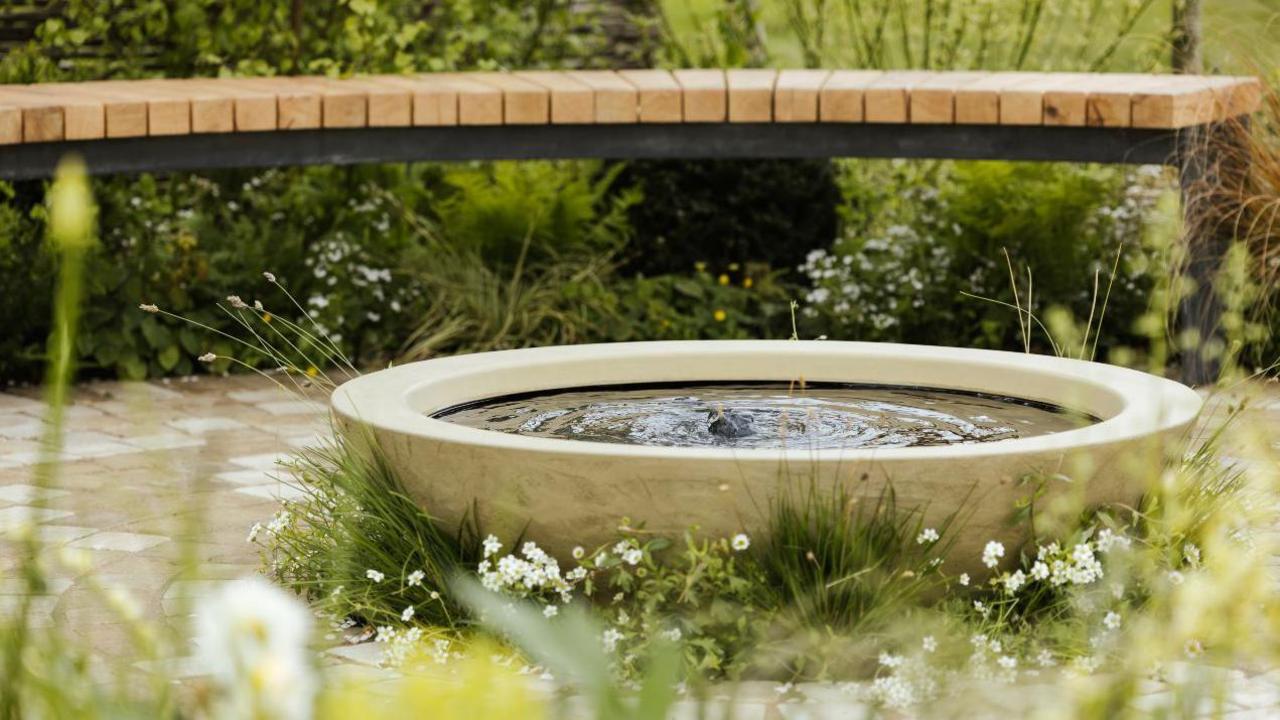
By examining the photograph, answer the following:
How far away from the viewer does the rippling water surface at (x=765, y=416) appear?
11.8ft

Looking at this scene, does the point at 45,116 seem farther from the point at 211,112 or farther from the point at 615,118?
the point at 615,118

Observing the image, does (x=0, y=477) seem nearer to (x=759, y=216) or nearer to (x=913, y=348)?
(x=913, y=348)

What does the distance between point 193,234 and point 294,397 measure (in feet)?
4.09

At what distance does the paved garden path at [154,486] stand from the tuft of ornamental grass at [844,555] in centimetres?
17

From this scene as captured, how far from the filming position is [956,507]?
3092 mm

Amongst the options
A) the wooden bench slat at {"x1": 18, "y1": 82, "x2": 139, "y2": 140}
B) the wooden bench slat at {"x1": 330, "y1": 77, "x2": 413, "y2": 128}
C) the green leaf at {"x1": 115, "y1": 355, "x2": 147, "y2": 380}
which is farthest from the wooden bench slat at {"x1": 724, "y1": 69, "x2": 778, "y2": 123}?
the green leaf at {"x1": 115, "y1": 355, "x2": 147, "y2": 380}

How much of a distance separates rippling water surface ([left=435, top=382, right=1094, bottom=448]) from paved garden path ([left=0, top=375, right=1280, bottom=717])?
0.62 m

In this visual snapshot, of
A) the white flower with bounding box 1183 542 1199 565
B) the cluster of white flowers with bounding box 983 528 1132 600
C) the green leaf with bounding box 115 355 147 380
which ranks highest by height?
the cluster of white flowers with bounding box 983 528 1132 600

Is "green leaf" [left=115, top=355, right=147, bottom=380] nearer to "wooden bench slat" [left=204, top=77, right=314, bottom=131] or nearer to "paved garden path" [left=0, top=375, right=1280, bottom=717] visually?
"paved garden path" [left=0, top=375, right=1280, bottom=717]

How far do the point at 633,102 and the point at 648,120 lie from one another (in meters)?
0.08

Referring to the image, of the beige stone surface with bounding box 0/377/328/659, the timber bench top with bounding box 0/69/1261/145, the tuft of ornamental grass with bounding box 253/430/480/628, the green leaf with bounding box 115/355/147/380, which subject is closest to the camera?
the tuft of ornamental grass with bounding box 253/430/480/628

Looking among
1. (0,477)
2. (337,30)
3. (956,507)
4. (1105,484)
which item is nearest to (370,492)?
(956,507)

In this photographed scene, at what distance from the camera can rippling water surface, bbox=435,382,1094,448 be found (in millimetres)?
3611

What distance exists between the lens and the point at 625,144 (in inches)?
239
